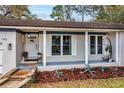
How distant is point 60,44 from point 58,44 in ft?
0.52

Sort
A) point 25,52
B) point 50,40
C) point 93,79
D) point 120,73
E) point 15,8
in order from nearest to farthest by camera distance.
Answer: point 93,79
point 120,73
point 50,40
point 25,52
point 15,8

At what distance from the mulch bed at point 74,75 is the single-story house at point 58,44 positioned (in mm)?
1092

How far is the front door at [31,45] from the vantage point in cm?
1989

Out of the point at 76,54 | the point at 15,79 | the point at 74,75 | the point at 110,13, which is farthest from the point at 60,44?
the point at 110,13

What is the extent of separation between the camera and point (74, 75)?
47.5ft

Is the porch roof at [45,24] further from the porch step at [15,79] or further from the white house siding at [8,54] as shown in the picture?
the porch step at [15,79]

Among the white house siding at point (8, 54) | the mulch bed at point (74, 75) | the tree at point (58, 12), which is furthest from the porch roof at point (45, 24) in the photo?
the tree at point (58, 12)

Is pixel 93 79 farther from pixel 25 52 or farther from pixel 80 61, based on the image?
pixel 25 52

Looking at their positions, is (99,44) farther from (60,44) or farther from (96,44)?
(60,44)

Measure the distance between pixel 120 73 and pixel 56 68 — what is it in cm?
432

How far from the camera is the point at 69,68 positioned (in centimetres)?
1628

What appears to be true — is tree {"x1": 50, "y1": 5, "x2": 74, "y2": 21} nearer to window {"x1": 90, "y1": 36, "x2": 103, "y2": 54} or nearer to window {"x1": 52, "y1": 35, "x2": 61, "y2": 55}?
window {"x1": 90, "y1": 36, "x2": 103, "y2": 54}

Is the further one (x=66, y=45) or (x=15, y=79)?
(x=66, y=45)

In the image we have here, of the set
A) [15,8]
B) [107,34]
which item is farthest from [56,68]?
[15,8]
